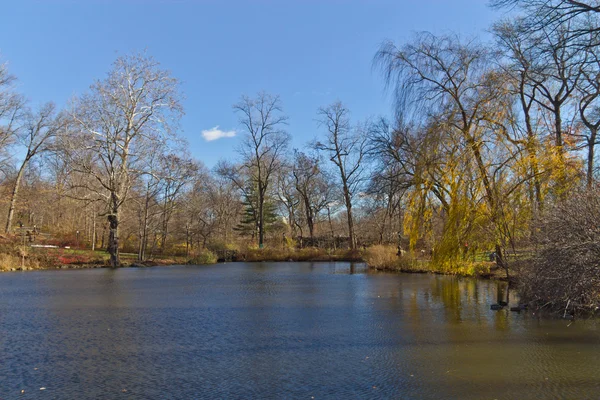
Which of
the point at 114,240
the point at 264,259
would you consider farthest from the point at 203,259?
the point at 114,240

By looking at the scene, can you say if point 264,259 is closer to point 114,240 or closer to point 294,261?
point 294,261

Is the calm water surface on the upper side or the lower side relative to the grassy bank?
lower

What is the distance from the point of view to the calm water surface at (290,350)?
559cm

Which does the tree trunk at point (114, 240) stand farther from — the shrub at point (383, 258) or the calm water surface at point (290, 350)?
the calm water surface at point (290, 350)

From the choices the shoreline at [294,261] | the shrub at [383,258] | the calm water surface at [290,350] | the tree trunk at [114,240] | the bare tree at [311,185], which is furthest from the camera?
the bare tree at [311,185]

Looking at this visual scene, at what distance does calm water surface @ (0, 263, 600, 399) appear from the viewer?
Result: 5.59 meters

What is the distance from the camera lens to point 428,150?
19609 millimetres

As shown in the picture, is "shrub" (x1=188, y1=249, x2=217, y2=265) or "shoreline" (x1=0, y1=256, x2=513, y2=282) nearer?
"shoreline" (x1=0, y1=256, x2=513, y2=282)

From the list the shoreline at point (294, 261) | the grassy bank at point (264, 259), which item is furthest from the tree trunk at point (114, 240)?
the grassy bank at point (264, 259)

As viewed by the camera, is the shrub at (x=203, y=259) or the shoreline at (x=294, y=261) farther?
the shrub at (x=203, y=259)

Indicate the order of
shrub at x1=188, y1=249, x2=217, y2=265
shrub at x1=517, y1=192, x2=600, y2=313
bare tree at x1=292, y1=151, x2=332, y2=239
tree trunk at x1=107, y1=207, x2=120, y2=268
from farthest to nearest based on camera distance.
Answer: bare tree at x1=292, y1=151, x2=332, y2=239 < shrub at x1=188, y1=249, x2=217, y2=265 < tree trunk at x1=107, y1=207, x2=120, y2=268 < shrub at x1=517, y1=192, x2=600, y2=313

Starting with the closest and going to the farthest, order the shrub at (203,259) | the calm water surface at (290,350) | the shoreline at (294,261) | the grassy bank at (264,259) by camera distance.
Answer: the calm water surface at (290,350)
the shoreline at (294,261)
the grassy bank at (264,259)
the shrub at (203,259)

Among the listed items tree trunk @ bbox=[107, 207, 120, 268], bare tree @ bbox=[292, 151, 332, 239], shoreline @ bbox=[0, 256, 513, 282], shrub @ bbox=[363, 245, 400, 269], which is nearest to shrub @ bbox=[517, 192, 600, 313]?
shoreline @ bbox=[0, 256, 513, 282]

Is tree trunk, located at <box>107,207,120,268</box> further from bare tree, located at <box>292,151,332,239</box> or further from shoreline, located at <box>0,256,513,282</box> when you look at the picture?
bare tree, located at <box>292,151,332,239</box>
